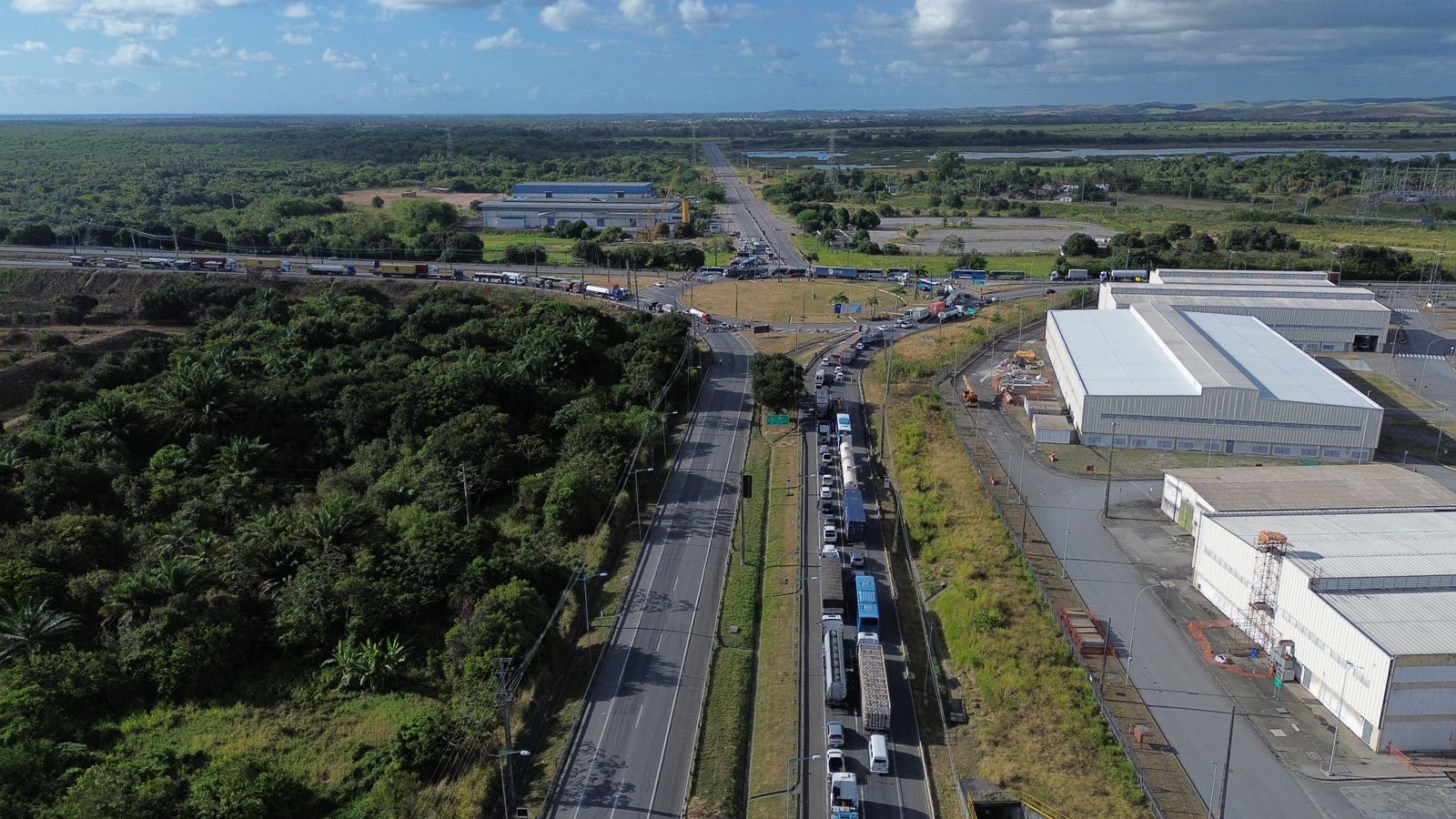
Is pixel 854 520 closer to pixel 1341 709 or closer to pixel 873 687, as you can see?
pixel 873 687

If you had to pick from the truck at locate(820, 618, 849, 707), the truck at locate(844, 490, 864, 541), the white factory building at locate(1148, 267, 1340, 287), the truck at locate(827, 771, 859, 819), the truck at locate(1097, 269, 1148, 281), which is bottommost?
the truck at locate(827, 771, 859, 819)

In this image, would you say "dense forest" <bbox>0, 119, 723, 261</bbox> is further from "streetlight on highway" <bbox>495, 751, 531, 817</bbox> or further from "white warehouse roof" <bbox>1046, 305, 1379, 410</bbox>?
"streetlight on highway" <bbox>495, 751, 531, 817</bbox>

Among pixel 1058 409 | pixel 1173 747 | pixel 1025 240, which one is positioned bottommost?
pixel 1173 747

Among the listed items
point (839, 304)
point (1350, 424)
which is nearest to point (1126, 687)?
point (1350, 424)

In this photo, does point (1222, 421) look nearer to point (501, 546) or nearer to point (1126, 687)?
point (1126, 687)

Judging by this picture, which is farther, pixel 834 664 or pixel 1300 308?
pixel 1300 308

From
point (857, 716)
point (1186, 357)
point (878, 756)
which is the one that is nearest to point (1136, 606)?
point (857, 716)

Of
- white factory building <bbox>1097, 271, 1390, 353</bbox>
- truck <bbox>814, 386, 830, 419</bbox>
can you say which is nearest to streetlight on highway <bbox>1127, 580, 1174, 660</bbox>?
truck <bbox>814, 386, 830, 419</bbox>
